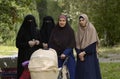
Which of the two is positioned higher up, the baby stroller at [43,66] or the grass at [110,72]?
the baby stroller at [43,66]

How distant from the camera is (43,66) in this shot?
17.9 ft

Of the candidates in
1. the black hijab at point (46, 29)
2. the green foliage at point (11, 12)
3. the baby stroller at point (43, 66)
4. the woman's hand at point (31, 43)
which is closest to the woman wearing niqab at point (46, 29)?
the black hijab at point (46, 29)

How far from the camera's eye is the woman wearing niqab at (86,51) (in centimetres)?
827

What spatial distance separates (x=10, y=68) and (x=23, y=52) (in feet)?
1.98

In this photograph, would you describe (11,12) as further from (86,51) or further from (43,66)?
(43,66)

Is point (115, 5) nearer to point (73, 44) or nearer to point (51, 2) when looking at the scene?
point (73, 44)

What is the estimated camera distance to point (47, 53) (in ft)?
18.7

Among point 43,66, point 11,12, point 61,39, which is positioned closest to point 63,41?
point 61,39

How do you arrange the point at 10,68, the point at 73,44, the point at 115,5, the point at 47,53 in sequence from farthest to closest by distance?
the point at 115,5, the point at 10,68, the point at 73,44, the point at 47,53

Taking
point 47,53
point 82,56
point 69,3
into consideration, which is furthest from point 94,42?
point 69,3

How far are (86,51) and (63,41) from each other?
0.67m

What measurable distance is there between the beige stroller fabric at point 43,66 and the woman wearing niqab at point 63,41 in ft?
6.85

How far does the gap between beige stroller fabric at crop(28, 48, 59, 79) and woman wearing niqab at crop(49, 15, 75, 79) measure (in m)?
2.09

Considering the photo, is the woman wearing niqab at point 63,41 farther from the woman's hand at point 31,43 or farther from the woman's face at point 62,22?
the woman's hand at point 31,43
